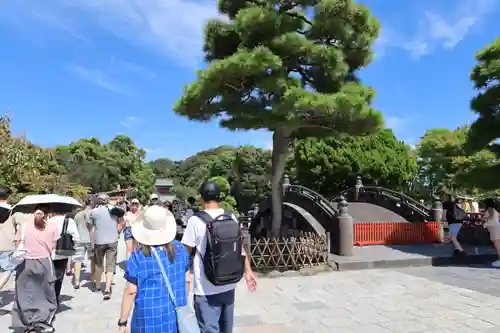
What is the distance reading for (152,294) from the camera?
288 centimetres

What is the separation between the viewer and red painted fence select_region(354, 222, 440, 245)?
14031mm

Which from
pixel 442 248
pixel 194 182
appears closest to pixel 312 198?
pixel 442 248

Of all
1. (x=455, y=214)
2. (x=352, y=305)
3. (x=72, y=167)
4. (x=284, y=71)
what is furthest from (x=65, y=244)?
(x=72, y=167)

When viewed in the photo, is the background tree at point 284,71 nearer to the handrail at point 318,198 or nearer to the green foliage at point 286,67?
the green foliage at point 286,67

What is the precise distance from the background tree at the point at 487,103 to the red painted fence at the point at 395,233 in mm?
3052

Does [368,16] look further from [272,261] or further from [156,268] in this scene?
[156,268]

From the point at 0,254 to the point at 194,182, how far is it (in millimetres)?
56278

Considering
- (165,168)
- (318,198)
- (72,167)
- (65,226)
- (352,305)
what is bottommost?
(352,305)

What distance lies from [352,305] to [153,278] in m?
4.54

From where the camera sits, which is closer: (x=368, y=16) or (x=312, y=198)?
(x=368, y=16)

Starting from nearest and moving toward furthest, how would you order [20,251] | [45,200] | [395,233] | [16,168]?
1. [20,251]
2. [45,200]
3. [395,233]
4. [16,168]

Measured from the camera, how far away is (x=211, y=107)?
1049 cm

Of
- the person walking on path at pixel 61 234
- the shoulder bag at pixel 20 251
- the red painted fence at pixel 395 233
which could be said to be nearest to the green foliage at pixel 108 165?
the red painted fence at pixel 395 233

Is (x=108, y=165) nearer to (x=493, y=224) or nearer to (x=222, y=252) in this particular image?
(x=493, y=224)
